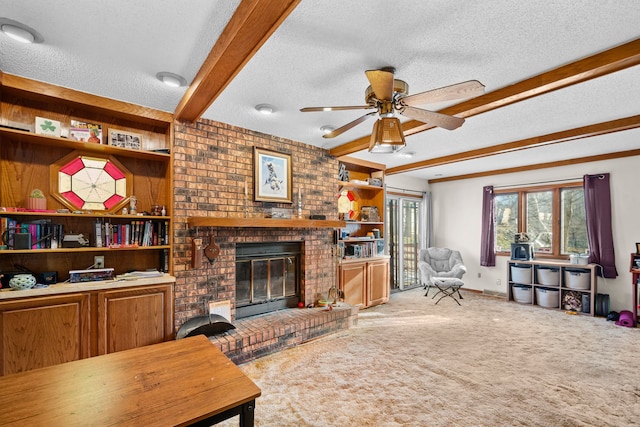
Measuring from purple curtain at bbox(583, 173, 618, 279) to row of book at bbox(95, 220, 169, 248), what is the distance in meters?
5.97

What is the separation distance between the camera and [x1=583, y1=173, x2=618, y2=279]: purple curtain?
14.7 feet

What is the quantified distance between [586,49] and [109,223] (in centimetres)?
395

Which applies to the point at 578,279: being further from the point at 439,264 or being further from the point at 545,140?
the point at 545,140

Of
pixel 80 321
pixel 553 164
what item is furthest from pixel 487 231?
pixel 80 321

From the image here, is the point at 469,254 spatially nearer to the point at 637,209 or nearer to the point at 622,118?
the point at 637,209

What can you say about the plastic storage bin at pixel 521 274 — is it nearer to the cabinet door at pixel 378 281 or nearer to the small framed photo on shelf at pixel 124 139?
the cabinet door at pixel 378 281

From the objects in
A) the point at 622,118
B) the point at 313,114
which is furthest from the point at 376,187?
the point at 622,118

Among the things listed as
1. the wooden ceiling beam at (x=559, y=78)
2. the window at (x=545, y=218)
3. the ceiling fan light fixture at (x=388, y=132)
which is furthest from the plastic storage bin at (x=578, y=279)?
the ceiling fan light fixture at (x=388, y=132)

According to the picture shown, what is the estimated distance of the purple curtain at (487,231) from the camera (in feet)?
19.0

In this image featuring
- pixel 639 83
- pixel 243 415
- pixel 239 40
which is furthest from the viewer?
pixel 639 83

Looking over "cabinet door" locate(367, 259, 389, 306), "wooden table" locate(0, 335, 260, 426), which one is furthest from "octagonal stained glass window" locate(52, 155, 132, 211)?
"cabinet door" locate(367, 259, 389, 306)

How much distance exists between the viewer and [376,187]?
17.1 feet

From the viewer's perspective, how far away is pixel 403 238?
20.4 ft

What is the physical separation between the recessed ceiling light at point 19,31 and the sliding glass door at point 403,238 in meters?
5.02
